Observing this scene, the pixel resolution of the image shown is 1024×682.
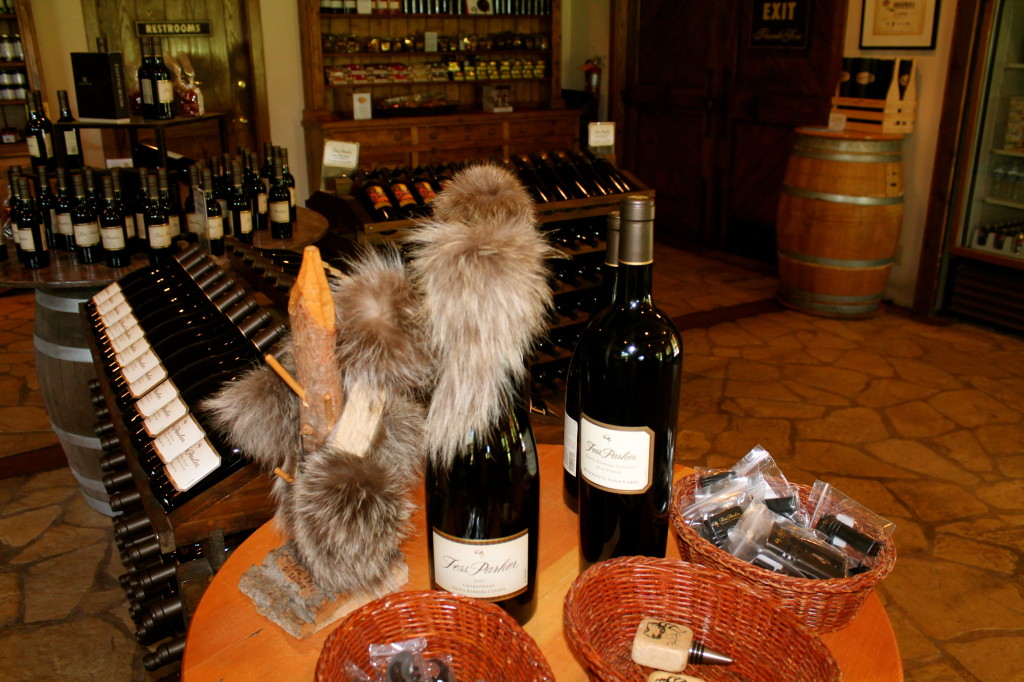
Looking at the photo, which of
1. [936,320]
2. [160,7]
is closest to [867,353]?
[936,320]

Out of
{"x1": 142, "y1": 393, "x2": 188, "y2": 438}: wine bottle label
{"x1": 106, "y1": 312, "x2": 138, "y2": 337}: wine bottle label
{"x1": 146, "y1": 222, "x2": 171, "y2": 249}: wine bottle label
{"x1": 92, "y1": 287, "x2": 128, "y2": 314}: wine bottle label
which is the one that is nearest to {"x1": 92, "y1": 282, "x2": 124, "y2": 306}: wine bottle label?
{"x1": 92, "y1": 287, "x2": 128, "y2": 314}: wine bottle label

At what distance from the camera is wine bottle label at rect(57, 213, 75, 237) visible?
9.29 ft

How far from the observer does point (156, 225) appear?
277 centimetres

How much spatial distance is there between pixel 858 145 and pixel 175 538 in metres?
4.12

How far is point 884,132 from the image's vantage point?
180 inches

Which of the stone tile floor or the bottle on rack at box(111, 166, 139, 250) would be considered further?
the bottle on rack at box(111, 166, 139, 250)

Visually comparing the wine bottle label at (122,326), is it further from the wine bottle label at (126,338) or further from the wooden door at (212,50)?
the wooden door at (212,50)

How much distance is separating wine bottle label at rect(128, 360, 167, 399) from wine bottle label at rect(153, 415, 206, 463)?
22cm

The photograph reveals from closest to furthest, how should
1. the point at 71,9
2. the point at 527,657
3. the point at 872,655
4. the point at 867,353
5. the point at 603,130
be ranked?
the point at 527,657
the point at 872,655
the point at 603,130
the point at 867,353
the point at 71,9

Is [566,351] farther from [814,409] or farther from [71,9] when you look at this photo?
[71,9]

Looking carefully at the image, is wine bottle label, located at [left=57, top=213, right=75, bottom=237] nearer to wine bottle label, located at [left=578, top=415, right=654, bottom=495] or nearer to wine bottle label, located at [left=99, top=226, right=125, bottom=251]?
wine bottle label, located at [left=99, top=226, right=125, bottom=251]

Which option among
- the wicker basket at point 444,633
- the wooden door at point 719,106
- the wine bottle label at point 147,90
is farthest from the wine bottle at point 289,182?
the wooden door at point 719,106

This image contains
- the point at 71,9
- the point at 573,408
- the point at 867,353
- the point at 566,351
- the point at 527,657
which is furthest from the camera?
the point at 71,9

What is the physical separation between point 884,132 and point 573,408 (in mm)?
3981
